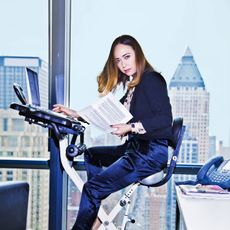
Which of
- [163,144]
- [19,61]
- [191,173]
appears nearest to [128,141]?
[163,144]

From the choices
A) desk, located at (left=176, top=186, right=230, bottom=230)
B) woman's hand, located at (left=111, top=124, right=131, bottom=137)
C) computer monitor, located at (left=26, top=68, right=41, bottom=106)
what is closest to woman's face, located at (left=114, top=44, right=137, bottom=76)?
woman's hand, located at (left=111, top=124, right=131, bottom=137)

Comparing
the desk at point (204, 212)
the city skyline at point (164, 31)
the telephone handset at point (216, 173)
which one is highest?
the city skyline at point (164, 31)

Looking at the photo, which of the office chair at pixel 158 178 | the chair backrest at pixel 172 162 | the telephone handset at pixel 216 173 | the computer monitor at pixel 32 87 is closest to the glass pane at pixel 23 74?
the computer monitor at pixel 32 87

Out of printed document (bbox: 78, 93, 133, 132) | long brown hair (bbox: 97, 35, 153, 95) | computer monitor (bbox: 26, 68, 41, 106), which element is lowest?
printed document (bbox: 78, 93, 133, 132)

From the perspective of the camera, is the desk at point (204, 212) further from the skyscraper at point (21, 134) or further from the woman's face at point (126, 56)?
the skyscraper at point (21, 134)

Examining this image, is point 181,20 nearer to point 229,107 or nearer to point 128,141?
point 229,107

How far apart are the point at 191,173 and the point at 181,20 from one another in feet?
3.90

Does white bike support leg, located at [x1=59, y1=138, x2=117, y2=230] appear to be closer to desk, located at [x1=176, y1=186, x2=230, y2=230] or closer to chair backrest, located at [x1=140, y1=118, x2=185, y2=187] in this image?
chair backrest, located at [x1=140, y1=118, x2=185, y2=187]

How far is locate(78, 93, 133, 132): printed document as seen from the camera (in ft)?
6.32

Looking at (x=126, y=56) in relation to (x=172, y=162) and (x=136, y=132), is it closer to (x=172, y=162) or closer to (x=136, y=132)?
(x=136, y=132)

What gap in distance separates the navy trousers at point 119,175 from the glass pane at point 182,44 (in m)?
0.70

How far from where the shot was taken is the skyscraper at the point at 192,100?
2607 millimetres

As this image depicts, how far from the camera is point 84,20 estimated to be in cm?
263

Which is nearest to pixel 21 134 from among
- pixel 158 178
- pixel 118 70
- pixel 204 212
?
pixel 118 70
